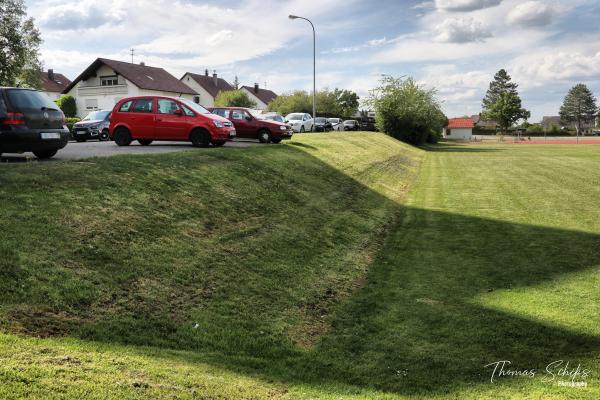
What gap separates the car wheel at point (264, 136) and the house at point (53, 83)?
197 ft

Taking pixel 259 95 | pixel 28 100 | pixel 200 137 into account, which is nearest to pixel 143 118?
pixel 200 137

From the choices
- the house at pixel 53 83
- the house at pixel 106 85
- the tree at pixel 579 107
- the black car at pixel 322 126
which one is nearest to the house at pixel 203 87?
the house at pixel 53 83

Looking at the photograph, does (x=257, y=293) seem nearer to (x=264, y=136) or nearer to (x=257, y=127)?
(x=264, y=136)

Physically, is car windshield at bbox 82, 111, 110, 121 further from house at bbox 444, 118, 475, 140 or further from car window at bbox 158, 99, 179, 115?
house at bbox 444, 118, 475, 140

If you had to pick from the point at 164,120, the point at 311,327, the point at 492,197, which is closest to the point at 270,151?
the point at 164,120

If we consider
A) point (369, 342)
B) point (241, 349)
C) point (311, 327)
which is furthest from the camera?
point (311, 327)

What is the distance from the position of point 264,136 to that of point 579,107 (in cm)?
15980

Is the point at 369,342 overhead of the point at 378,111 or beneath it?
beneath

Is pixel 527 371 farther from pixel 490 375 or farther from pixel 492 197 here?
pixel 492 197

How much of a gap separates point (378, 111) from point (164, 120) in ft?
131

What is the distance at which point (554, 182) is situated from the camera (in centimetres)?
2006

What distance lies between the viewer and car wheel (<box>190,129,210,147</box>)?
16.3 metres

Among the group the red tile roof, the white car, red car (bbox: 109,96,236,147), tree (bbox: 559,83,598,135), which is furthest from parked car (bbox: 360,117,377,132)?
tree (bbox: 559,83,598,135)

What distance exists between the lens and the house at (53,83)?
240 ft
